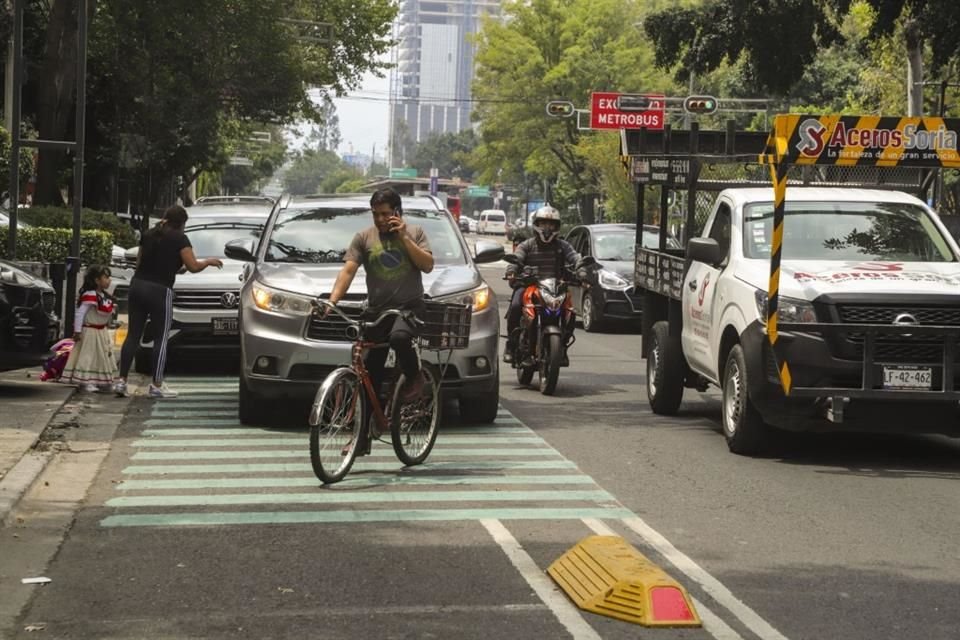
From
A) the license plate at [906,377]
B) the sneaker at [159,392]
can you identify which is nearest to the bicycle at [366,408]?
the license plate at [906,377]

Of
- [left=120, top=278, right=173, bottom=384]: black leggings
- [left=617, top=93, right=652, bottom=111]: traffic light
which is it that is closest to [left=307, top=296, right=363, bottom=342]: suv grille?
[left=120, top=278, right=173, bottom=384]: black leggings

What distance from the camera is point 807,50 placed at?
23.1m

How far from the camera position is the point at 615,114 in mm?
47219

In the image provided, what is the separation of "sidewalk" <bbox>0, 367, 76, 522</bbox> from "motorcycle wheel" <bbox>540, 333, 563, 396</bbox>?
14.2 ft

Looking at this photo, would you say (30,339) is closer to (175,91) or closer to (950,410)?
(950,410)

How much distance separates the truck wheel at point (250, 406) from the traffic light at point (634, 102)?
3323 cm

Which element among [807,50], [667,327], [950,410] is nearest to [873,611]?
[950,410]

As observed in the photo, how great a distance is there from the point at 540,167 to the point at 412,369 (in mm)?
64191

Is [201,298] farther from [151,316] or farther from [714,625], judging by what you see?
[714,625]

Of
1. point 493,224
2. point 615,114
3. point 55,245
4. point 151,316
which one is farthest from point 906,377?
point 493,224

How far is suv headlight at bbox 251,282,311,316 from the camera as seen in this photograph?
11.7 m

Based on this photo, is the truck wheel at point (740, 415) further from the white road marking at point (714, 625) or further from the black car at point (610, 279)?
the black car at point (610, 279)

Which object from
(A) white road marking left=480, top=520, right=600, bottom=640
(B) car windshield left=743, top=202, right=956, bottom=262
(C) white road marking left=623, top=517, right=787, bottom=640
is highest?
(B) car windshield left=743, top=202, right=956, bottom=262

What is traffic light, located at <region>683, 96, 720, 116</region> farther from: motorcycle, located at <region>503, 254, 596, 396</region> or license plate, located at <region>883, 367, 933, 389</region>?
license plate, located at <region>883, 367, 933, 389</region>
